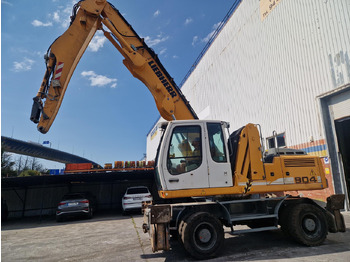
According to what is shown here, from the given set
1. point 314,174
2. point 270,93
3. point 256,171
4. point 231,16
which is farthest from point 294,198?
point 231,16

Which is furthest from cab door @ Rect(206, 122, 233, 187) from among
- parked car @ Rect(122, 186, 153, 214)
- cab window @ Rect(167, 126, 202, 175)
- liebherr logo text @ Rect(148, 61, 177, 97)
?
parked car @ Rect(122, 186, 153, 214)

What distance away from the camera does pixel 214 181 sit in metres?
5.10

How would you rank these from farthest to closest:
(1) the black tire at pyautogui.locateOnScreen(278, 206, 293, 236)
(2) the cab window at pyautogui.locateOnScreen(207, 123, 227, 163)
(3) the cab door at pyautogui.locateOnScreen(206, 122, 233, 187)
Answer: (1) the black tire at pyautogui.locateOnScreen(278, 206, 293, 236) → (2) the cab window at pyautogui.locateOnScreen(207, 123, 227, 163) → (3) the cab door at pyautogui.locateOnScreen(206, 122, 233, 187)

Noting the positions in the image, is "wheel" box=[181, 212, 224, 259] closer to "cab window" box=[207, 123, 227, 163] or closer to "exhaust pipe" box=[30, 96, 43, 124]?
"cab window" box=[207, 123, 227, 163]

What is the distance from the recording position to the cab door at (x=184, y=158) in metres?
4.96

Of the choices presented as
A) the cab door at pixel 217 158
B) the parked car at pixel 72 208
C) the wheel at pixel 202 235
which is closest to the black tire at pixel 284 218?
the cab door at pixel 217 158

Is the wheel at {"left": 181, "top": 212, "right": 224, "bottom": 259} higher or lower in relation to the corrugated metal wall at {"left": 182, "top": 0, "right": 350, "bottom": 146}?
lower

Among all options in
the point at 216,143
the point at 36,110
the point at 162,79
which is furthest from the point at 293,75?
the point at 36,110

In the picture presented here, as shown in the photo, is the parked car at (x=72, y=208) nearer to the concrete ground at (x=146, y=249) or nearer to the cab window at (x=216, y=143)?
the concrete ground at (x=146, y=249)

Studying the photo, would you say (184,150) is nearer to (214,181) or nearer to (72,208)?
(214,181)

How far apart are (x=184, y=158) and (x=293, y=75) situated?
9017 millimetres

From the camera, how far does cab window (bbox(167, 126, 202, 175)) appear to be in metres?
5.05

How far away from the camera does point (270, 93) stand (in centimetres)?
1264

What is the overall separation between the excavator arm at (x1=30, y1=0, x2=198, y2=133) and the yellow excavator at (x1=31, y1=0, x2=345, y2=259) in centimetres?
3
